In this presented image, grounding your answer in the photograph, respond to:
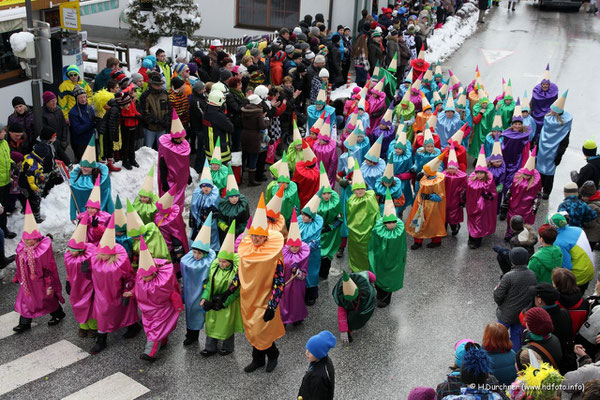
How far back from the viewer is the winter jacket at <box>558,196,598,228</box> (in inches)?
390

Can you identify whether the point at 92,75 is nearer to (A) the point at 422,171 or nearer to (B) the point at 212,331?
(A) the point at 422,171

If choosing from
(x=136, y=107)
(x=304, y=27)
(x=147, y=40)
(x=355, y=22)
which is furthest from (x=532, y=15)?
(x=136, y=107)

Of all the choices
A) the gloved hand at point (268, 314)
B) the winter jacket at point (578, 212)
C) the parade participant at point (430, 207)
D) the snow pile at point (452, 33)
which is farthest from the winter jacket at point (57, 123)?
the snow pile at point (452, 33)

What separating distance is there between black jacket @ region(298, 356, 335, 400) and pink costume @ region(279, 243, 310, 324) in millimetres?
1994

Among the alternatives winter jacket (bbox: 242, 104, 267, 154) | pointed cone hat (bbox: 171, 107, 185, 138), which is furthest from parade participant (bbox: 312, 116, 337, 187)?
pointed cone hat (bbox: 171, 107, 185, 138)

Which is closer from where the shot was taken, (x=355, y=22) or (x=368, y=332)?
(x=368, y=332)

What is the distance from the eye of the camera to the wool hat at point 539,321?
6.67m

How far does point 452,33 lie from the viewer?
1109 inches

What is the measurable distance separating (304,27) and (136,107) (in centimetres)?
938

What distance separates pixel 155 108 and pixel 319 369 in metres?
7.44

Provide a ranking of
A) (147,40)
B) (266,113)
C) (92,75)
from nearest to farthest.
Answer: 1. (266,113)
2. (92,75)
3. (147,40)

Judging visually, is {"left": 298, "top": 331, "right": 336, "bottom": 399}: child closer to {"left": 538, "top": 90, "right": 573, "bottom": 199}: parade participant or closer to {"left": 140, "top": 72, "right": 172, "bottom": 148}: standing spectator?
{"left": 140, "top": 72, "right": 172, "bottom": 148}: standing spectator

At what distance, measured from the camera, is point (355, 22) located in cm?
2412

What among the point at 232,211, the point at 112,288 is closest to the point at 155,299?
the point at 112,288
